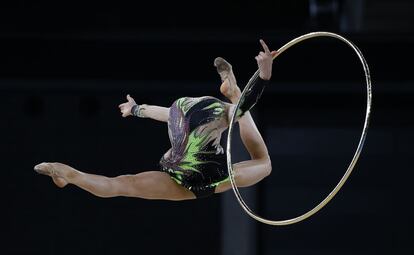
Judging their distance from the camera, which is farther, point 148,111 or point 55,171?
point 148,111

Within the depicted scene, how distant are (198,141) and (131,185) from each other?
1.72 ft

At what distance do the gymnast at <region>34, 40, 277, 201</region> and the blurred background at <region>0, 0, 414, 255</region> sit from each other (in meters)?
3.95

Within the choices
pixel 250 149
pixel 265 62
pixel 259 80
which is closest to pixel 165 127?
pixel 250 149

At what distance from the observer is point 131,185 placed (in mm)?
6723

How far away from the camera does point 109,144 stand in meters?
11.4

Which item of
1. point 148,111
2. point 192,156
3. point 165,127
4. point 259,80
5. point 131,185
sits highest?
point 165,127

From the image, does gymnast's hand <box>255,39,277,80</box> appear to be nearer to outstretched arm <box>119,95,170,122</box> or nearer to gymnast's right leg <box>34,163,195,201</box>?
outstretched arm <box>119,95,170,122</box>

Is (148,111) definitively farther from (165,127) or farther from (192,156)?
(165,127)

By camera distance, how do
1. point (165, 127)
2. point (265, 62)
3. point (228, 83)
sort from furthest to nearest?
point (165, 127) < point (228, 83) < point (265, 62)

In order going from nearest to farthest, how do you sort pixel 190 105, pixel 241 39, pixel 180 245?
pixel 190 105 → pixel 241 39 → pixel 180 245
